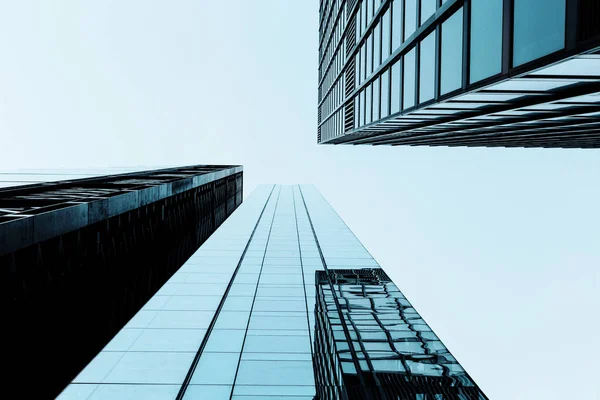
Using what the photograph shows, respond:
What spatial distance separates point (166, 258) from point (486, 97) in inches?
994

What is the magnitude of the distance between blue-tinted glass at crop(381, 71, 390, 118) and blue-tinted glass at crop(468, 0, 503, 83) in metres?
10.5

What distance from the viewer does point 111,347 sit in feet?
72.2

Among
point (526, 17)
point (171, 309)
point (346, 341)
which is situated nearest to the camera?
point (526, 17)

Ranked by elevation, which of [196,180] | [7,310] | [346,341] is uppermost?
[196,180]

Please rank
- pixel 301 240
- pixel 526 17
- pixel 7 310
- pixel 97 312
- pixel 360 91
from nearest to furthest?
pixel 526 17 < pixel 7 310 < pixel 97 312 < pixel 360 91 < pixel 301 240

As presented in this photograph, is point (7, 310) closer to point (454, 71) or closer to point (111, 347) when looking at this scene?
point (111, 347)

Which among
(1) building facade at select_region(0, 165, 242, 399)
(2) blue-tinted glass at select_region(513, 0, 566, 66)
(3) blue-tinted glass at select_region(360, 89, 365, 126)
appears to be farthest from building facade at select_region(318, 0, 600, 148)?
(1) building facade at select_region(0, 165, 242, 399)

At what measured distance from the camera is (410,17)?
19.2 metres

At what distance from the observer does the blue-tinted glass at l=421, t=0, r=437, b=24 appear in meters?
16.5

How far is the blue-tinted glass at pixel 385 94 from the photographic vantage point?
23616 millimetres

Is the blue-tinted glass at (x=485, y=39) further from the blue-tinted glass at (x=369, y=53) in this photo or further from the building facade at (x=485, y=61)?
the blue-tinted glass at (x=369, y=53)

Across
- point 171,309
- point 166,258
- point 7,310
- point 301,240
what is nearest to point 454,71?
point 7,310

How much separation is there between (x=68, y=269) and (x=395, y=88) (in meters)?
13.8

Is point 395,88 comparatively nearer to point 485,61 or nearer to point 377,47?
point 377,47
